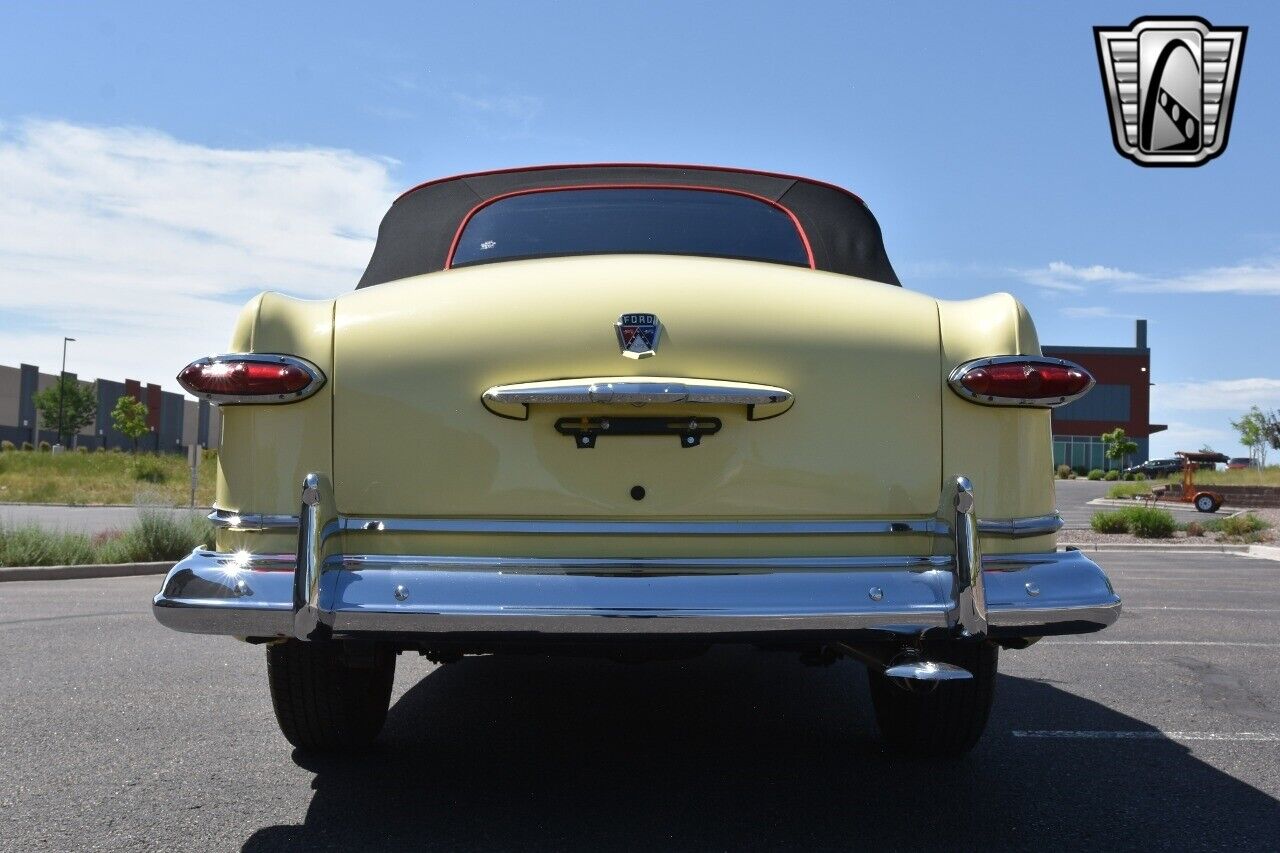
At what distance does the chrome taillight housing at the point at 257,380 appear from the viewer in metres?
2.90

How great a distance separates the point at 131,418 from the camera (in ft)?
210

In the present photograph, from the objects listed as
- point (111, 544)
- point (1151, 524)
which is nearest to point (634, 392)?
point (111, 544)

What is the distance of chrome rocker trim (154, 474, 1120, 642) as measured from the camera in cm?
265

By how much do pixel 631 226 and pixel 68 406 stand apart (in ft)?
252

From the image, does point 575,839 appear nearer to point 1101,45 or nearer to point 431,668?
point 431,668

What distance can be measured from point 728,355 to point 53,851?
6.99 feet

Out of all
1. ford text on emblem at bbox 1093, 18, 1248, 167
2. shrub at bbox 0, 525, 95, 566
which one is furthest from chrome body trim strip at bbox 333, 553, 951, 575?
shrub at bbox 0, 525, 95, 566

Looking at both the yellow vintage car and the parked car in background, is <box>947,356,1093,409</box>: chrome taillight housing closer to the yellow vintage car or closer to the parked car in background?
the yellow vintage car

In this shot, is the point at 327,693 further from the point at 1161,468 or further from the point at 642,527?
the point at 1161,468

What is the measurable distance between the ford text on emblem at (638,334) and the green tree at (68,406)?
247ft

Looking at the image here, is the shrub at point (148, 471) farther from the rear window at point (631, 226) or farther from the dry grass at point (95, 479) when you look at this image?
the rear window at point (631, 226)

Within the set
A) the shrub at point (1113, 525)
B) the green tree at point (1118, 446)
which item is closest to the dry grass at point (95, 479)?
the shrub at point (1113, 525)

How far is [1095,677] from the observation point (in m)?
5.65

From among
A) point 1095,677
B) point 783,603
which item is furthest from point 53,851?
point 1095,677
